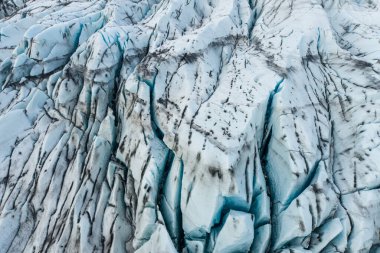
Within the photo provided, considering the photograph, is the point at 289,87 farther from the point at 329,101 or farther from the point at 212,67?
the point at 212,67

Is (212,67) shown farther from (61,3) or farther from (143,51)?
(61,3)

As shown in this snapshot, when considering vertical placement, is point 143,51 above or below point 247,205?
above

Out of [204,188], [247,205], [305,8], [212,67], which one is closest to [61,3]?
[212,67]

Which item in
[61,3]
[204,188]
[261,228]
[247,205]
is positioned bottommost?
[261,228]

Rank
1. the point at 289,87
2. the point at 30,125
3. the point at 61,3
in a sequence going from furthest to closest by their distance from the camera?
the point at 61,3
the point at 30,125
the point at 289,87

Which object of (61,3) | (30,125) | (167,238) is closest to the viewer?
(167,238)

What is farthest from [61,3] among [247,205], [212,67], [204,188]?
[247,205]

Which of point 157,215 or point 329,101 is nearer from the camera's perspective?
point 157,215
